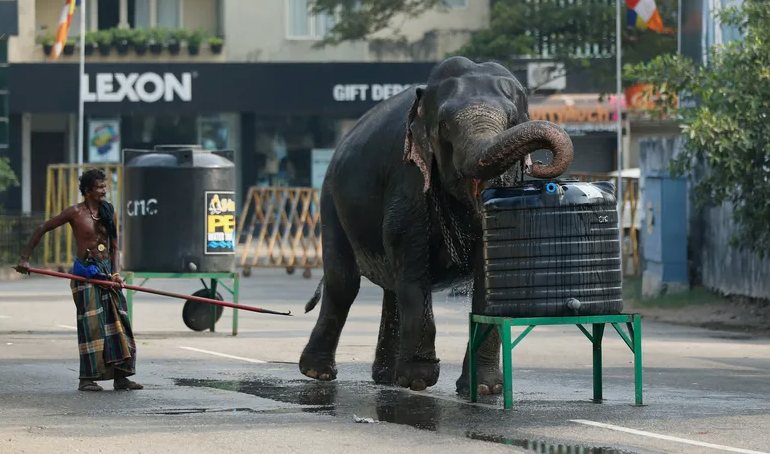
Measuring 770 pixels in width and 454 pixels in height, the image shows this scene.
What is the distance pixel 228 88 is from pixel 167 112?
5.48 ft

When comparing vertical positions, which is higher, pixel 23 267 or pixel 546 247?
pixel 546 247

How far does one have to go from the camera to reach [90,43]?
141 feet

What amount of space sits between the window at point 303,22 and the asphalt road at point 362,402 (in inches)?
1055

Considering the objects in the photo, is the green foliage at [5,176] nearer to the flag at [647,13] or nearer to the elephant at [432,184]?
the flag at [647,13]

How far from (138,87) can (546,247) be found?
3369 cm

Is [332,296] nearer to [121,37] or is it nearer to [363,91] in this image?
[363,91]

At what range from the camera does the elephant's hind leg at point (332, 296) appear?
41.3 ft

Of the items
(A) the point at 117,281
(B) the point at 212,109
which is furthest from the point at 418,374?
(B) the point at 212,109

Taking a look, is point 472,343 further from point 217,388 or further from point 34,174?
point 34,174

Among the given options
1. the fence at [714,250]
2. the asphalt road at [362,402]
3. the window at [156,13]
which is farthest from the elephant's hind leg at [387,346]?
the window at [156,13]

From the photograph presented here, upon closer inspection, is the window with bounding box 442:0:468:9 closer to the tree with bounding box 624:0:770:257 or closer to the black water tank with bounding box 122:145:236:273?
the tree with bounding box 624:0:770:257

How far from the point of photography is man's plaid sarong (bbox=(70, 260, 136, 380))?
11.9 meters

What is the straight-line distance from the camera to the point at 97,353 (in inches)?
470

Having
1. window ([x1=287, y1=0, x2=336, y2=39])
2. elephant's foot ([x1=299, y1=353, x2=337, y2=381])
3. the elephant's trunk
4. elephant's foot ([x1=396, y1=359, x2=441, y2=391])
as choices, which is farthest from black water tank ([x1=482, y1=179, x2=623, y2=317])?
window ([x1=287, y1=0, x2=336, y2=39])
